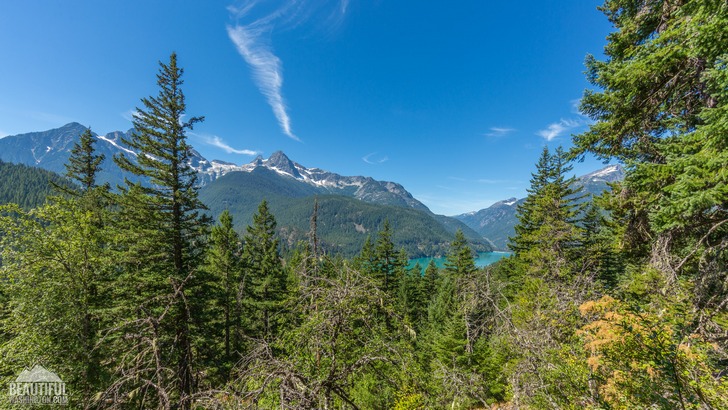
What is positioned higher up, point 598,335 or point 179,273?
point 179,273

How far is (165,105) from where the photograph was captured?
1324 cm

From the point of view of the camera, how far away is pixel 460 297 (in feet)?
32.3

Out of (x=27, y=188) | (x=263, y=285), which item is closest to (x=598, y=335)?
(x=263, y=285)

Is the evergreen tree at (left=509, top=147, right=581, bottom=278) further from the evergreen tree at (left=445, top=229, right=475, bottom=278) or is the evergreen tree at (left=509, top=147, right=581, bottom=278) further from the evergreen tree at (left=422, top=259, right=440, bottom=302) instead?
the evergreen tree at (left=422, top=259, right=440, bottom=302)

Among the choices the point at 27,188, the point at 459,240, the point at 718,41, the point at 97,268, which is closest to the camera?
the point at 718,41

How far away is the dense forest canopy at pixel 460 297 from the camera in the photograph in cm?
365

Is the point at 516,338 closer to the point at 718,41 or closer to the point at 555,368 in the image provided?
the point at 555,368

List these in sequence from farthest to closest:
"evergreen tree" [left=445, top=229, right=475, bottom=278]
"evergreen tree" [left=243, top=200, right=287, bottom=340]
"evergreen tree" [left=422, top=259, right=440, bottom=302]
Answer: "evergreen tree" [left=422, top=259, right=440, bottom=302] → "evergreen tree" [left=445, top=229, right=475, bottom=278] → "evergreen tree" [left=243, top=200, right=287, bottom=340]

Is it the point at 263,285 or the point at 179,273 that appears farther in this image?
the point at 263,285

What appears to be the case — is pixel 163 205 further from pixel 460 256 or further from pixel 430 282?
pixel 430 282

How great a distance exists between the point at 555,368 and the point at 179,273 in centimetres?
1496

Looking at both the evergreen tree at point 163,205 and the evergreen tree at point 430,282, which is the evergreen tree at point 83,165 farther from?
the evergreen tree at point 430,282

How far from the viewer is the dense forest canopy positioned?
3.65 m

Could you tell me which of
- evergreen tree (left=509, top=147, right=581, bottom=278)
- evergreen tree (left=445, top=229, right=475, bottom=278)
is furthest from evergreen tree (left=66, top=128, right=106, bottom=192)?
evergreen tree (left=445, top=229, right=475, bottom=278)
